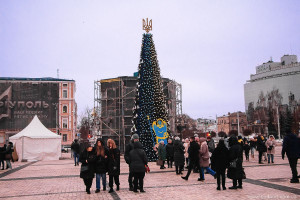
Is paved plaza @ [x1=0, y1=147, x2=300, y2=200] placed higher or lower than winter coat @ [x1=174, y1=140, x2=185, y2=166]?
lower

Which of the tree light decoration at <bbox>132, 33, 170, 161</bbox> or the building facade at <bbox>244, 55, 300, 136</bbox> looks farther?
the building facade at <bbox>244, 55, 300, 136</bbox>

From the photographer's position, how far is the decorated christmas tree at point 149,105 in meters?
21.5

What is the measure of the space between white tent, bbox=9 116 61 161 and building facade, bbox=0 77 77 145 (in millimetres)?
35313

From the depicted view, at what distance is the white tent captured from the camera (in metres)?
27.8

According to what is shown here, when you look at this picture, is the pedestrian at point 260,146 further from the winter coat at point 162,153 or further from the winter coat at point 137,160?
the winter coat at point 137,160

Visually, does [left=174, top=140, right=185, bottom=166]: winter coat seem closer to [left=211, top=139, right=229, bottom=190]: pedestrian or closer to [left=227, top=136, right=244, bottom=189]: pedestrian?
[left=211, top=139, right=229, bottom=190]: pedestrian

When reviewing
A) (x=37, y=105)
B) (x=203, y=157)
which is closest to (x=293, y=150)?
(x=203, y=157)

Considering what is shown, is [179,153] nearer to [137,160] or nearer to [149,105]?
[137,160]

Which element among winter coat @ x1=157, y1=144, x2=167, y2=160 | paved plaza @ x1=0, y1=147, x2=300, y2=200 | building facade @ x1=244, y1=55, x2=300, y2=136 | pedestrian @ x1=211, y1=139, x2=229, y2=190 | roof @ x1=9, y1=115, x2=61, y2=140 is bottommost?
paved plaza @ x1=0, y1=147, x2=300, y2=200

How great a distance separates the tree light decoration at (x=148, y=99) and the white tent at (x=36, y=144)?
10326mm

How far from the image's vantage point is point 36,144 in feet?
93.1

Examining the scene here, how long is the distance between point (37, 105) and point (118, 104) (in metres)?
34.1

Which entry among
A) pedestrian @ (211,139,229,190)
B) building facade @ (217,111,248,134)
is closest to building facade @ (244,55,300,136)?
building facade @ (217,111,248,134)

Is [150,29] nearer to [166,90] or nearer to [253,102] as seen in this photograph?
[166,90]
